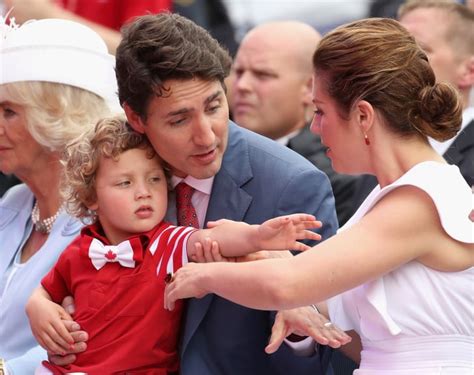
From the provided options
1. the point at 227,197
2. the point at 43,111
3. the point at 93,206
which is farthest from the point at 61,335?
the point at 43,111

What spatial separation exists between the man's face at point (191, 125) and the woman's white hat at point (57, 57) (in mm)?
813

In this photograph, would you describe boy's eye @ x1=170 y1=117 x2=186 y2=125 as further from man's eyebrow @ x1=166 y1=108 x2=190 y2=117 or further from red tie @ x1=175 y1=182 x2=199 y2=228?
red tie @ x1=175 y1=182 x2=199 y2=228

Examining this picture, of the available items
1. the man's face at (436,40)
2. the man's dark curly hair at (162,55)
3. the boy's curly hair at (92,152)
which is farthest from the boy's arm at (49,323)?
the man's face at (436,40)

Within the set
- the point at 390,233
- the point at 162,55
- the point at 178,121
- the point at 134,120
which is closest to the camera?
the point at 390,233

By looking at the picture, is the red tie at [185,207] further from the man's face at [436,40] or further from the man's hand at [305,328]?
the man's face at [436,40]

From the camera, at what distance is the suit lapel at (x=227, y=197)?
11.1 ft

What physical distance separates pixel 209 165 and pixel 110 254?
16.2 inches

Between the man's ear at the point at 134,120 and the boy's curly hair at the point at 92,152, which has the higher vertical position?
the man's ear at the point at 134,120

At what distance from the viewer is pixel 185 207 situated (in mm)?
3541

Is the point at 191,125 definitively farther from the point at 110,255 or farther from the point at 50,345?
the point at 50,345

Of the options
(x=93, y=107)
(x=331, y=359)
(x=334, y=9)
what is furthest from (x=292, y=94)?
(x=331, y=359)

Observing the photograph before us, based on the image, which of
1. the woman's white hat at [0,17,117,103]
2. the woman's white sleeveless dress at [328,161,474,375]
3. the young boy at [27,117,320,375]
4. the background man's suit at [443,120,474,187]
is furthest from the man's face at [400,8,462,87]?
the woman's white sleeveless dress at [328,161,474,375]

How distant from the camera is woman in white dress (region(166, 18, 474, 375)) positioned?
2.79m

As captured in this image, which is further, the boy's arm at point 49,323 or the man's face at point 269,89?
the man's face at point 269,89
